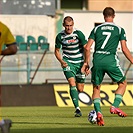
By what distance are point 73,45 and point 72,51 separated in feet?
0.44

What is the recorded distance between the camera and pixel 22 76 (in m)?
29.5

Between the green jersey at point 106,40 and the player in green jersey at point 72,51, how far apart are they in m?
2.80

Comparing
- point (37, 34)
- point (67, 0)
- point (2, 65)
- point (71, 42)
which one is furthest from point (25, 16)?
point (71, 42)

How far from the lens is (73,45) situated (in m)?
16.7

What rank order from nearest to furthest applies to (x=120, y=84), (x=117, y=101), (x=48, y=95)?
1. (x=117, y=101)
2. (x=120, y=84)
3. (x=48, y=95)

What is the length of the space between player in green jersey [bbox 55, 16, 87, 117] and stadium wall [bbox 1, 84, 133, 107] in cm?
870

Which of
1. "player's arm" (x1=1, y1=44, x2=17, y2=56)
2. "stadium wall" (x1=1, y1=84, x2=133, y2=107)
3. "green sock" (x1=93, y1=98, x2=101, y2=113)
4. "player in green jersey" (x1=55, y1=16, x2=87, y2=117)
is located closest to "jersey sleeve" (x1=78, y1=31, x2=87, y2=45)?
"player in green jersey" (x1=55, y1=16, x2=87, y2=117)

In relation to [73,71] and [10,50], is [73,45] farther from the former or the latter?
[10,50]

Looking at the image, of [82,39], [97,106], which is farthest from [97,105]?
[82,39]

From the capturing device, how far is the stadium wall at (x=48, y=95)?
25.7m

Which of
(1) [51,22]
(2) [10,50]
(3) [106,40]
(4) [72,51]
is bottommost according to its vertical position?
(1) [51,22]

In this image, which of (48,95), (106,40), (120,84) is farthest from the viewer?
(48,95)

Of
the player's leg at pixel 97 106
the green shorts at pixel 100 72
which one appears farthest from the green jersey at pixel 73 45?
the player's leg at pixel 97 106

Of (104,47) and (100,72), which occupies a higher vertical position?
(104,47)
